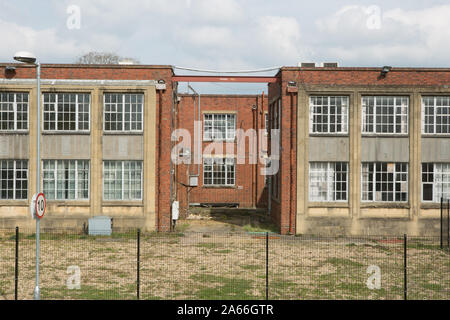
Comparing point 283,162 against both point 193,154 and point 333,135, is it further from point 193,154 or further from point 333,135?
point 193,154

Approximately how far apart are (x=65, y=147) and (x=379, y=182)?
54.9 feet

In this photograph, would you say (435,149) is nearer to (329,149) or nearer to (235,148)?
(329,149)

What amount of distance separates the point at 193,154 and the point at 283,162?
15553mm

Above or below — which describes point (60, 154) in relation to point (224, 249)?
above

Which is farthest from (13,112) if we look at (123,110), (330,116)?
(330,116)

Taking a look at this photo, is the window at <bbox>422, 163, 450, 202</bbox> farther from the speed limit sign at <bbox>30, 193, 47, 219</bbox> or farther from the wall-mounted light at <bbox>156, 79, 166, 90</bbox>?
the speed limit sign at <bbox>30, 193, 47, 219</bbox>

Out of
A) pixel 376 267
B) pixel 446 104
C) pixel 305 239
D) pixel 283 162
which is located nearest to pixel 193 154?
pixel 283 162

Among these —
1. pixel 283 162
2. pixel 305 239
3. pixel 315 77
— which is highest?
pixel 315 77

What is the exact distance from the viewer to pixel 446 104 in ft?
80.0

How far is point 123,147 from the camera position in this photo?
80.0ft

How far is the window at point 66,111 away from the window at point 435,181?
59.7ft

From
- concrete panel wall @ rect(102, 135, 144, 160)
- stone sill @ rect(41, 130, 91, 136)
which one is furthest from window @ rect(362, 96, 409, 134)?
stone sill @ rect(41, 130, 91, 136)

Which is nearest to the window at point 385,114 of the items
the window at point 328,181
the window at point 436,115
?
the window at point 436,115
